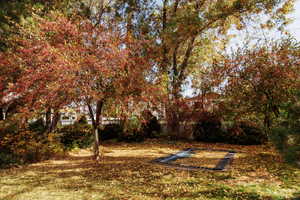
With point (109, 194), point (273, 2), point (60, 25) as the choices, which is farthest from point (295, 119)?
point (273, 2)

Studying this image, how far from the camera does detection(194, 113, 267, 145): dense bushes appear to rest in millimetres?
10992

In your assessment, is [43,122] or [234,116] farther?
[43,122]

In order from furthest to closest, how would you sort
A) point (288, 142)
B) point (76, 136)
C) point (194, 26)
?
point (76, 136), point (194, 26), point (288, 142)

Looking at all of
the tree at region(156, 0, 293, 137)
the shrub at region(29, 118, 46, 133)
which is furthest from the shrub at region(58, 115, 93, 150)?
the tree at region(156, 0, 293, 137)

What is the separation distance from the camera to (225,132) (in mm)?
12000

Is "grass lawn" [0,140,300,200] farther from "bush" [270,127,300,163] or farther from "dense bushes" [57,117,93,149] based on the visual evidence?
"dense bushes" [57,117,93,149]

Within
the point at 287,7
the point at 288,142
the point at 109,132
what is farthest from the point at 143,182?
the point at 287,7

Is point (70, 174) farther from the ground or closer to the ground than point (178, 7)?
closer to the ground

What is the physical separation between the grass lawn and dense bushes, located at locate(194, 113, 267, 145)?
4.57m

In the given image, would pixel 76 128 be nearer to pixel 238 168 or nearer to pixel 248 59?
pixel 238 168

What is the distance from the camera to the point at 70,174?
18.4 feet

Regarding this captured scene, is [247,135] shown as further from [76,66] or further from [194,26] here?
[76,66]

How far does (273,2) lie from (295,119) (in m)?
8.14

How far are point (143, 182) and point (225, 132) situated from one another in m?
8.63
